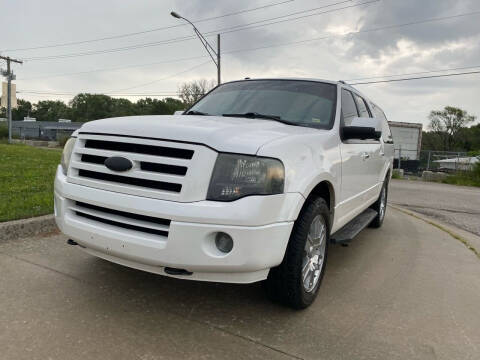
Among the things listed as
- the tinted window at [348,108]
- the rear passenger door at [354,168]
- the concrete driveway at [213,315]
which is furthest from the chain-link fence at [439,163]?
the concrete driveway at [213,315]

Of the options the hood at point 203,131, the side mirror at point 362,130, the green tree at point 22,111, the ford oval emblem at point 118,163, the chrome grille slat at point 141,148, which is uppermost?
the green tree at point 22,111

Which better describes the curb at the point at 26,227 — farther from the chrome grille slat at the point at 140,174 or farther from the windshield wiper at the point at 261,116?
the windshield wiper at the point at 261,116

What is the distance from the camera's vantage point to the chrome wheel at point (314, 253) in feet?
9.59

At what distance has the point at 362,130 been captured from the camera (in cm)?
351

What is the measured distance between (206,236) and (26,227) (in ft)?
9.13

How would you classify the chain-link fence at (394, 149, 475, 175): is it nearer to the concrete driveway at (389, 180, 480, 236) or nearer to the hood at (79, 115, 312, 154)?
the concrete driveway at (389, 180, 480, 236)

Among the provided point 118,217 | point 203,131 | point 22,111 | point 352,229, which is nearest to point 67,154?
point 118,217

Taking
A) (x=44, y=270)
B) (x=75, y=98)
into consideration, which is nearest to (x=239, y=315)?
(x=44, y=270)

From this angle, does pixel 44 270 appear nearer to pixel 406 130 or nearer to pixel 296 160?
pixel 296 160

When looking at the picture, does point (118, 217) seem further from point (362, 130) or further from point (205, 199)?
point (362, 130)

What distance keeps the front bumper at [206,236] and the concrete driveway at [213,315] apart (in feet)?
1.33

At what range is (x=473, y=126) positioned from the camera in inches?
2422

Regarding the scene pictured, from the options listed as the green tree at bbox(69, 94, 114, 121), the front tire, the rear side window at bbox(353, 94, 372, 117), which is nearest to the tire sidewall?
the front tire

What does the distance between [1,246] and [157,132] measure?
240 cm
